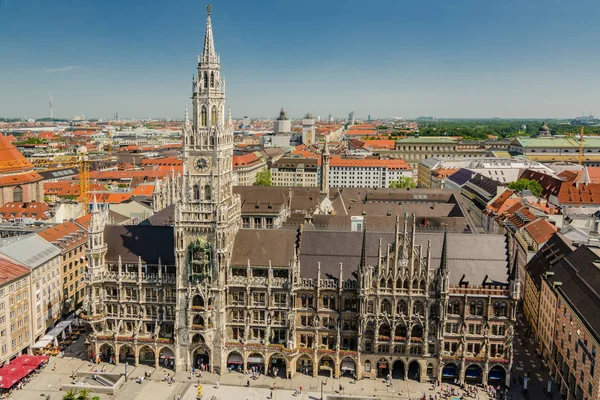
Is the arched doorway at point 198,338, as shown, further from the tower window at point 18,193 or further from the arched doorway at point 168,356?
the tower window at point 18,193

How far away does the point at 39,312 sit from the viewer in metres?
107

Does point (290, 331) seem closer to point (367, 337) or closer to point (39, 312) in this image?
point (367, 337)

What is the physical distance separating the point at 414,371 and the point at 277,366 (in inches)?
962

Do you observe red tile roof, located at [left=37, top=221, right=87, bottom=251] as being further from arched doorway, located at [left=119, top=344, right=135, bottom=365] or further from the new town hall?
arched doorway, located at [left=119, top=344, right=135, bottom=365]

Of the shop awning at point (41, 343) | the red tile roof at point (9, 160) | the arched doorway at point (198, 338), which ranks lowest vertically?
the shop awning at point (41, 343)

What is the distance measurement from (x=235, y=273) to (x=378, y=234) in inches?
1057

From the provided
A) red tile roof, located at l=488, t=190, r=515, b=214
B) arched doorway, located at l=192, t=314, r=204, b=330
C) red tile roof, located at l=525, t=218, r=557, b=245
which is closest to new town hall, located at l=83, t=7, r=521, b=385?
arched doorway, located at l=192, t=314, r=204, b=330

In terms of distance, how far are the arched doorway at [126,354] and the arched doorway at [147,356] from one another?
62.5 inches

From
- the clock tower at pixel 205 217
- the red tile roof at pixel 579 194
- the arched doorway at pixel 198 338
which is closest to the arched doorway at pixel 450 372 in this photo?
the clock tower at pixel 205 217

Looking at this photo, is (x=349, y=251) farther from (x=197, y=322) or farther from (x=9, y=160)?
(x=9, y=160)

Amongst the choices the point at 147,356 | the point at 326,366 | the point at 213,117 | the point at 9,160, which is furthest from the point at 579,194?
the point at 9,160

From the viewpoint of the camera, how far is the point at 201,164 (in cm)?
9506

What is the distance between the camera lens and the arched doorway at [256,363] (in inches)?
3812

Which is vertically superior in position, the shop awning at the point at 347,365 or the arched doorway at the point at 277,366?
the shop awning at the point at 347,365
